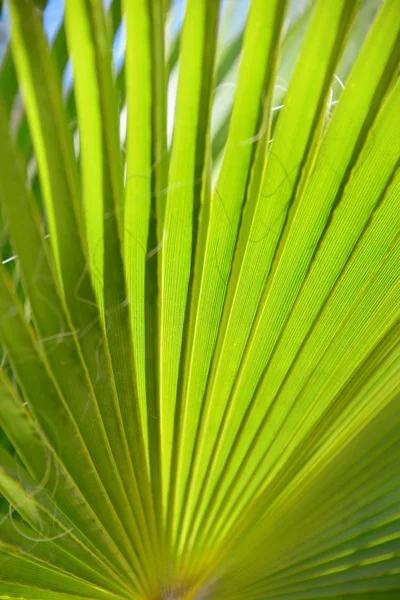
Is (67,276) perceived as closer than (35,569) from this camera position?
Yes

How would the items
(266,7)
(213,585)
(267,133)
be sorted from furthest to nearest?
(213,585)
(267,133)
(266,7)

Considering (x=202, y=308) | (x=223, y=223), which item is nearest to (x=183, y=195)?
(x=223, y=223)

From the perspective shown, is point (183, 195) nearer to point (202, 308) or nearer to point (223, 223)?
point (223, 223)

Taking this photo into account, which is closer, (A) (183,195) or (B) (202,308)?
(A) (183,195)

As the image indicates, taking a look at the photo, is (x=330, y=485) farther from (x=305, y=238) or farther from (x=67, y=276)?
(x=67, y=276)

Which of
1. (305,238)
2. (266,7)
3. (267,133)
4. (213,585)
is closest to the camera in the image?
(266,7)

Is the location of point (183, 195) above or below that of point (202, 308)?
above

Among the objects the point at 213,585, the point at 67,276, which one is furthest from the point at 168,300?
the point at 213,585

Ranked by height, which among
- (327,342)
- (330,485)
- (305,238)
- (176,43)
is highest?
(176,43)
